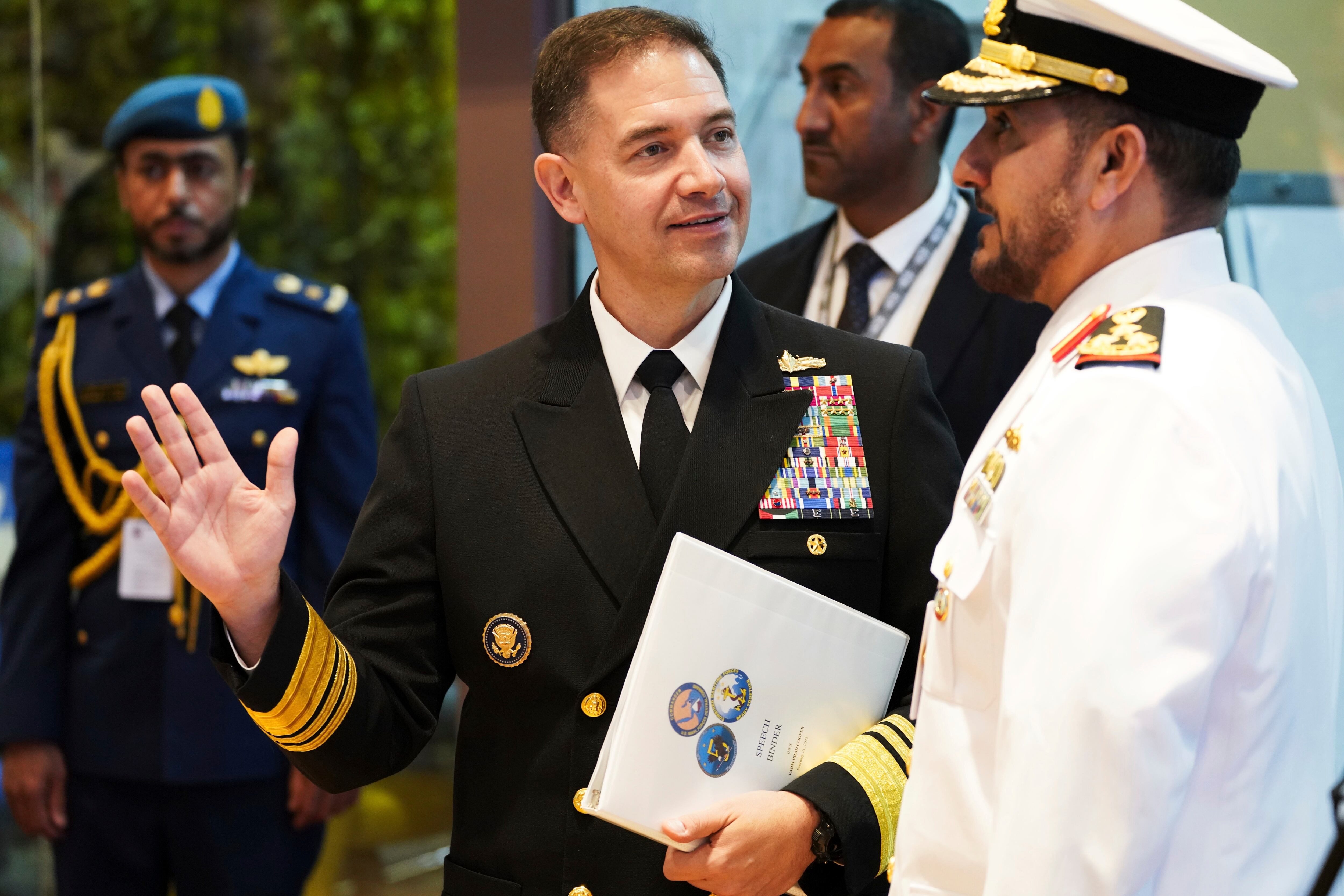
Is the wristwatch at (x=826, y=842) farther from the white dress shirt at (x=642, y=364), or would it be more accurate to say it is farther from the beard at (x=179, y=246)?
the beard at (x=179, y=246)

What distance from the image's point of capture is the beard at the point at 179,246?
125 inches

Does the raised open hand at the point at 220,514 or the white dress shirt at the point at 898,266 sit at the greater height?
the white dress shirt at the point at 898,266

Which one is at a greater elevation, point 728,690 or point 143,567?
point 728,690

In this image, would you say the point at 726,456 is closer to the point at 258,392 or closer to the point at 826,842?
the point at 826,842

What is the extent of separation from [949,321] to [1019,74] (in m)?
1.27

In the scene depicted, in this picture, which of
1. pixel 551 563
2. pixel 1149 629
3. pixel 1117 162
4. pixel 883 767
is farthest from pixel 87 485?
pixel 1149 629

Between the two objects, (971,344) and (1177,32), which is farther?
(971,344)

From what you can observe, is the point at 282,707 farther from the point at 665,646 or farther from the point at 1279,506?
the point at 1279,506

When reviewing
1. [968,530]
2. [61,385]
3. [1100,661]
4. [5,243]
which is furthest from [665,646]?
[5,243]

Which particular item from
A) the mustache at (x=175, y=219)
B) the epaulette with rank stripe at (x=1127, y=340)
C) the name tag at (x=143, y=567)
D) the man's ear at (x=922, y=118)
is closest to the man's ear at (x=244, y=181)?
the mustache at (x=175, y=219)

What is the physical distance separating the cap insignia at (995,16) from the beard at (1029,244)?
6.8 inches

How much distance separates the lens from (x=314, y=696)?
152 cm

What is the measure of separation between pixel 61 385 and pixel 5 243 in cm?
148

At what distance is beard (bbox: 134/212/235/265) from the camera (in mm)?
3172
